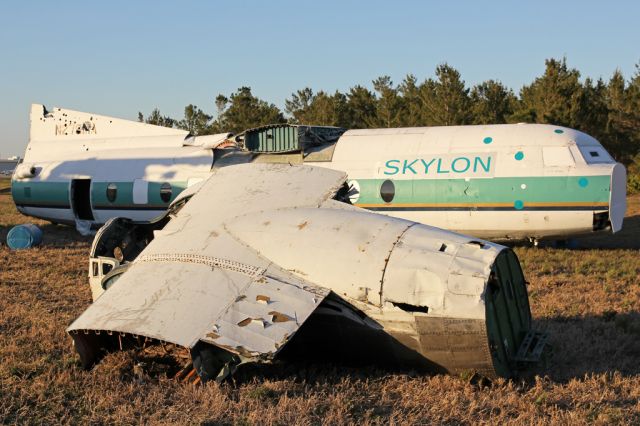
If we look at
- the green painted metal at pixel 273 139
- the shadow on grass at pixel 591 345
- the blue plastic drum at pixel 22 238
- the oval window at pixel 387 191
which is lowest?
the blue plastic drum at pixel 22 238

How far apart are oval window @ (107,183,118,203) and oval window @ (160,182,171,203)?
6.40 ft

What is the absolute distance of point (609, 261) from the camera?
1659 centimetres

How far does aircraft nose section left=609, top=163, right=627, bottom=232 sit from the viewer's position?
16031mm

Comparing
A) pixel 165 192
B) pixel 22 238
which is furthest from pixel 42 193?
pixel 165 192

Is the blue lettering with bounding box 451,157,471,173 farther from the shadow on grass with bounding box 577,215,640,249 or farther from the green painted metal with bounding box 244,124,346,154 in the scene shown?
the shadow on grass with bounding box 577,215,640,249

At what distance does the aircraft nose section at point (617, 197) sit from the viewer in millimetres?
→ 16031

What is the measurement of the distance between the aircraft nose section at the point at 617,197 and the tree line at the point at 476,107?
24926 millimetres

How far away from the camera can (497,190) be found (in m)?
16.8

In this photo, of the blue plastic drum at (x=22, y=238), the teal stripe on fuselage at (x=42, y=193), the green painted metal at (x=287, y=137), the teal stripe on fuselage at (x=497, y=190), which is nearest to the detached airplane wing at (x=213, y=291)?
the teal stripe on fuselage at (x=497, y=190)

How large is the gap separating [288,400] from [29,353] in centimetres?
395

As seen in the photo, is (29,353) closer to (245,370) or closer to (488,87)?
(245,370)

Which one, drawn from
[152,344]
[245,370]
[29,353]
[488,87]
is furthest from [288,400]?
[488,87]

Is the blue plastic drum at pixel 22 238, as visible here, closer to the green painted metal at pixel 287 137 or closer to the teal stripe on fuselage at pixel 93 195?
the teal stripe on fuselage at pixel 93 195

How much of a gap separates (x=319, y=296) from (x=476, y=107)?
41.5 meters
